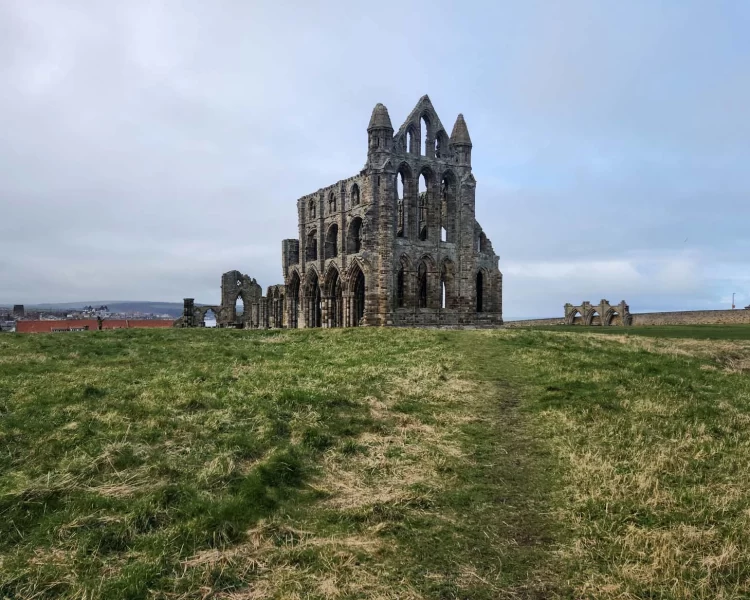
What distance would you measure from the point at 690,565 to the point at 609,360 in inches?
548

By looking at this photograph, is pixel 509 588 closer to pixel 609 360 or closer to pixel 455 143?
pixel 609 360

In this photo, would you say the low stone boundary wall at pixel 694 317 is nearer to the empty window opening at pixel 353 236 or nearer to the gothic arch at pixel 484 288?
the gothic arch at pixel 484 288

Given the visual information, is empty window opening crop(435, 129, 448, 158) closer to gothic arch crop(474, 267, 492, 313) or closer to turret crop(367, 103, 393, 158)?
turret crop(367, 103, 393, 158)

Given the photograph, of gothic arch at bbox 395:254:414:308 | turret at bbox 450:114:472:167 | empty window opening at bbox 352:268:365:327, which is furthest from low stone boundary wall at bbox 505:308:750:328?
turret at bbox 450:114:472:167

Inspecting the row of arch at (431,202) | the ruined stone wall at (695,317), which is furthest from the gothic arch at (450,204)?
the ruined stone wall at (695,317)

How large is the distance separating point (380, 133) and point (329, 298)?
1414 centimetres

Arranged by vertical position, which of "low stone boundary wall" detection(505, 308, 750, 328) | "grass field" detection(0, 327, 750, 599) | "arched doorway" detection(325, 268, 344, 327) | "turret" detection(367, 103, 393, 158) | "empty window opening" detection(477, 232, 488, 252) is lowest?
"grass field" detection(0, 327, 750, 599)

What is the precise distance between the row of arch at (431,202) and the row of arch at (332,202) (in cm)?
365

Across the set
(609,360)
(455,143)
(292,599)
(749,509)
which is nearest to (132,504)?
(292,599)

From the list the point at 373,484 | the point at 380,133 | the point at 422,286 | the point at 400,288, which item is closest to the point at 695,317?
the point at 422,286

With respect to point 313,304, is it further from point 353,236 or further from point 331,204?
point 331,204

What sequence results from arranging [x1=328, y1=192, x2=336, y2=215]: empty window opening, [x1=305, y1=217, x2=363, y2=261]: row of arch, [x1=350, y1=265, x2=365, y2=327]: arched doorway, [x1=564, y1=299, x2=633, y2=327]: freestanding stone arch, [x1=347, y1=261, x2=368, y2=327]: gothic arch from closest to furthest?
1. [x1=347, y1=261, x2=368, y2=327]: gothic arch
2. [x1=350, y1=265, x2=365, y2=327]: arched doorway
3. [x1=305, y1=217, x2=363, y2=261]: row of arch
4. [x1=328, y1=192, x2=336, y2=215]: empty window opening
5. [x1=564, y1=299, x2=633, y2=327]: freestanding stone arch

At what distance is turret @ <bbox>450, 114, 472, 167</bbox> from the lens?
42188 millimetres

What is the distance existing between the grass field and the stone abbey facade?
21.5m
